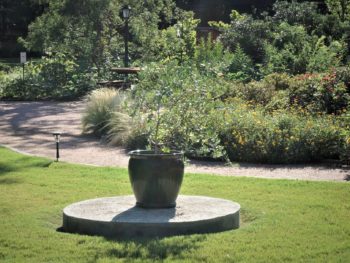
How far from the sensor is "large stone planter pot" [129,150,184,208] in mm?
7969

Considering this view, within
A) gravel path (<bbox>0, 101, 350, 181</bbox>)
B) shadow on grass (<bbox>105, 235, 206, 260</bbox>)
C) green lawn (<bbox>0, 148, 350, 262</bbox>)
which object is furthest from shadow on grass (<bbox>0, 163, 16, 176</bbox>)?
shadow on grass (<bbox>105, 235, 206, 260</bbox>)

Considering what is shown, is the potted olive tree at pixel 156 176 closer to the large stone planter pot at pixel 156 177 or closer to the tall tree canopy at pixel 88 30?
the large stone planter pot at pixel 156 177

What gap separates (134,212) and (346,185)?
380cm

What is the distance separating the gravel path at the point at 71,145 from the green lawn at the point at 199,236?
1.04 m

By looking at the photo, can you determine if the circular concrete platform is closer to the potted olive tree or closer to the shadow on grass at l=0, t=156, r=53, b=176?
the potted olive tree

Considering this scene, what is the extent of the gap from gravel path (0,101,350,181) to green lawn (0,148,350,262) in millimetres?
1038

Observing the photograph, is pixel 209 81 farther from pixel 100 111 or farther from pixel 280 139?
pixel 100 111

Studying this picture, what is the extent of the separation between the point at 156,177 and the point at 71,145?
7.85 meters

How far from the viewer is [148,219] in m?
7.43

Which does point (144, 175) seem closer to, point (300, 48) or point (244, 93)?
point (244, 93)

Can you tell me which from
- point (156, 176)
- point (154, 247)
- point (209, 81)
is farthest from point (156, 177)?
point (209, 81)

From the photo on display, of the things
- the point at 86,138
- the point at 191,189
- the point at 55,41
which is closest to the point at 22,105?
the point at 55,41

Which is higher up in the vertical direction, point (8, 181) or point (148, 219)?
point (148, 219)

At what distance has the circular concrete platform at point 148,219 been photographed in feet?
23.7
